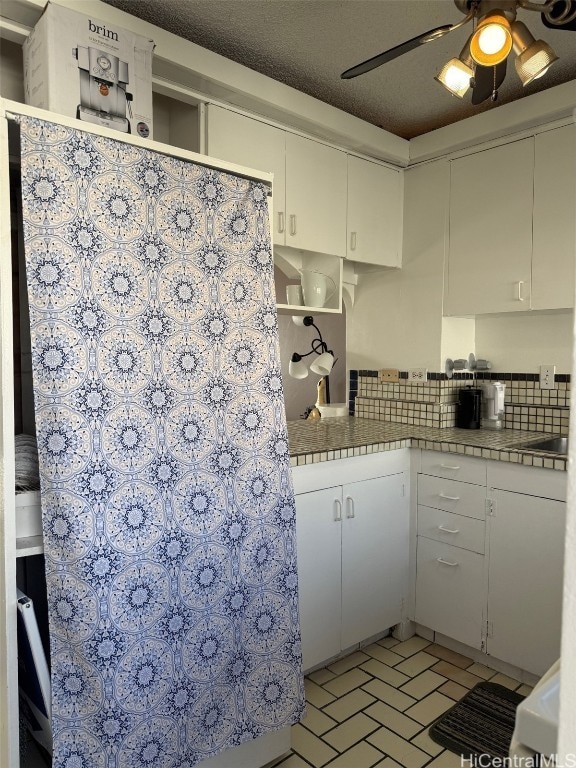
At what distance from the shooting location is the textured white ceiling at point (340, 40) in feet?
6.40

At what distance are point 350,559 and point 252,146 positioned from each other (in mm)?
1835

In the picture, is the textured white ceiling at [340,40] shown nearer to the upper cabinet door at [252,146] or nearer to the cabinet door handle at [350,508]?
the upper cabinet door at [252,146]

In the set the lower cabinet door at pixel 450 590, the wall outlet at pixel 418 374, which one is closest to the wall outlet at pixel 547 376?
the wall outlet at pixel 418 374

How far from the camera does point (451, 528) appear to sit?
247 cm

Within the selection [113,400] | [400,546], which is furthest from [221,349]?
[400,546]

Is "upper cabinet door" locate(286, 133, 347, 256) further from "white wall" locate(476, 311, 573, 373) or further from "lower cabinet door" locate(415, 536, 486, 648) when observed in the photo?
"lower cabinet door" locate(415, 536, 486, 648)

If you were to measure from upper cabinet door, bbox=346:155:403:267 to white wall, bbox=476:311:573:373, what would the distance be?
0.65 meters

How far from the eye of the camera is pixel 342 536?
2324mm

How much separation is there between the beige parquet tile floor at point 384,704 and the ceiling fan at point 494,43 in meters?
2.16

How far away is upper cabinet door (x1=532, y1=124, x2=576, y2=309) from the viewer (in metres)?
2.47

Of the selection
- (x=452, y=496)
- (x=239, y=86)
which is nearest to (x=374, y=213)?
(x=239, y=86)

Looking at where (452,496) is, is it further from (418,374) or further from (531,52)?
(531,52)

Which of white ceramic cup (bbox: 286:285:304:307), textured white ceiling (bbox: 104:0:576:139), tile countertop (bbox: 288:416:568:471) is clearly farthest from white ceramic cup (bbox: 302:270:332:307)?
textured white ceiling (bbox: 104:0:576:139)

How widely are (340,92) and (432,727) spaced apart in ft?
8.90
